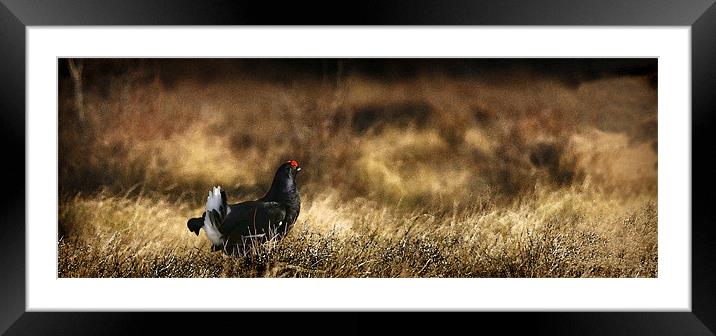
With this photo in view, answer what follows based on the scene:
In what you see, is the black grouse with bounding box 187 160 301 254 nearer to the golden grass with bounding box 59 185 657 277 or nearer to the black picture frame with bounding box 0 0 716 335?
the golden grass with bounding box 59 185 657 277

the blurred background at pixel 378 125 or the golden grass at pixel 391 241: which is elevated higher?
the blurred background at pixel 378 125

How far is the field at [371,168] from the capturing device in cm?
277

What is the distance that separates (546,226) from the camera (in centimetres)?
281

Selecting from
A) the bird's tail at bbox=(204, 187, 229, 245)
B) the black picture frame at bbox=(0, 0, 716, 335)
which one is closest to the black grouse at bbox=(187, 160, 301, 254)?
the bird's tail at bbox=(204, 187, 229, 245)

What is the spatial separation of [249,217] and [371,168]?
686mm

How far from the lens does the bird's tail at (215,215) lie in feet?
9.04
